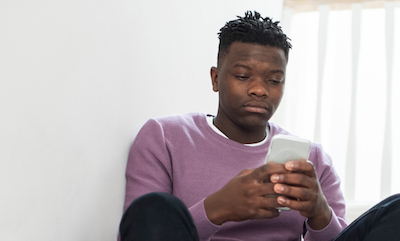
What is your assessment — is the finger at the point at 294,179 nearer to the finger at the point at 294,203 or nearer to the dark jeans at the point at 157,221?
the finger at the point at 294,203

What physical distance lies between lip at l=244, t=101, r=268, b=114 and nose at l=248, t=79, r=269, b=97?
0.02 metres

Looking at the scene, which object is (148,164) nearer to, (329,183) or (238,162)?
(238,162)

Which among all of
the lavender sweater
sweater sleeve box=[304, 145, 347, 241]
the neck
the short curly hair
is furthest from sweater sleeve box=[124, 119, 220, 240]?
sweater sleeve box=[304, 145, 347, 241]

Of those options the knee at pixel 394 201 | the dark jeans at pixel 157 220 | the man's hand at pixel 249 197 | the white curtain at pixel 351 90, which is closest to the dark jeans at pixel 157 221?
the dark jeans at pixel 157 220

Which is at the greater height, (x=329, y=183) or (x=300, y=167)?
(x=300, y=167)

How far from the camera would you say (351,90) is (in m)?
2.35

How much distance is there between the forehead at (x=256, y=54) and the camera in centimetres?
109

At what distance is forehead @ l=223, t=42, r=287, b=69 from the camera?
43.0 inches

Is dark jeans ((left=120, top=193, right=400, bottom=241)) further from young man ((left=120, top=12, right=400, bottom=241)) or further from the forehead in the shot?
the forehead

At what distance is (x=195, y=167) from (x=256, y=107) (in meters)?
0.20

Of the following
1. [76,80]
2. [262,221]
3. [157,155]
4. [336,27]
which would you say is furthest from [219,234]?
[336,27]

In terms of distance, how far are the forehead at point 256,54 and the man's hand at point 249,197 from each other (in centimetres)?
34

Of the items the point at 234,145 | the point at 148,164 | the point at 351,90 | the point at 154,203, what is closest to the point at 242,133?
the point at 234,145

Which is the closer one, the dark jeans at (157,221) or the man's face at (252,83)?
the dark jeans at (157,221)
